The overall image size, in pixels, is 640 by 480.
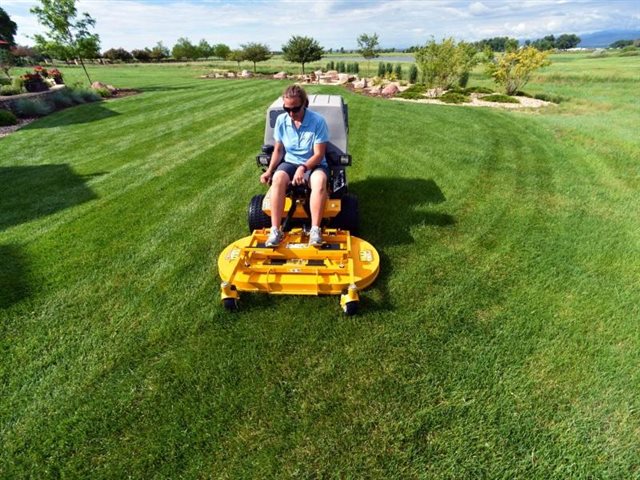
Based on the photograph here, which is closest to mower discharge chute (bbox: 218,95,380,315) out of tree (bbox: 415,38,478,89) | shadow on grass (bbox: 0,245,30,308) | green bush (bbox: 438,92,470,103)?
shadow on grass (bbox: 0,245,30,308)

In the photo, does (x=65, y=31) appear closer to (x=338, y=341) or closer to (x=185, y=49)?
(x=338, y=341)

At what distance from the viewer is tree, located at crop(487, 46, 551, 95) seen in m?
16.8

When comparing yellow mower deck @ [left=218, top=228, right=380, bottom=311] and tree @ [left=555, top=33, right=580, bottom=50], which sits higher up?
yellow mower deck @ [left=218, top=228, right=380, bottom=311]

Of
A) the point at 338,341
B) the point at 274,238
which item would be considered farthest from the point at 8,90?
the point at 338,341

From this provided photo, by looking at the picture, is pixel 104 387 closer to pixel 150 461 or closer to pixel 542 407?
pixel 150 461

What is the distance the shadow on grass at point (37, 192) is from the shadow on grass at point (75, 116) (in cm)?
512

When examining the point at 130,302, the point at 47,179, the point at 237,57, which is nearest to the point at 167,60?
the point at 237,57

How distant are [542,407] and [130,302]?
358 centimetres

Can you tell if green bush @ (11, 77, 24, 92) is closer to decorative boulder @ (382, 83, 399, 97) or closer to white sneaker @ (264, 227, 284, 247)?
decorative boulder @ (382, 83, 399, 97)

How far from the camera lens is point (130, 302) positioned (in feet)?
11.6

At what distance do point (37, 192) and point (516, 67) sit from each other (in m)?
19.8

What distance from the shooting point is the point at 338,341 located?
119 inches

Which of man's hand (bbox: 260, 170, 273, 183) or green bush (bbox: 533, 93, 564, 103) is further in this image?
green bush (bbox: 533, 93, 564, 103)

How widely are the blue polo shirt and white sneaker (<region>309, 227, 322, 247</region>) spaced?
0.81 m
